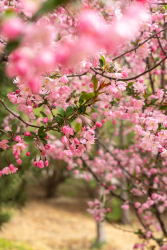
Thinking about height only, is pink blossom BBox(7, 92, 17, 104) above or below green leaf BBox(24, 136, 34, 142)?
above

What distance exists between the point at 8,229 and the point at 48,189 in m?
2.42

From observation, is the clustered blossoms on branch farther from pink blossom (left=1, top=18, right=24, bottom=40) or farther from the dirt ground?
the dirt ground

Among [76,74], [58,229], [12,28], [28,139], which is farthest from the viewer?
[58,229]

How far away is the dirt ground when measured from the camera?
178 inches

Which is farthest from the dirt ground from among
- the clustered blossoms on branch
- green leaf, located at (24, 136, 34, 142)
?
green leaf, located at (24, 136, 34, 142)

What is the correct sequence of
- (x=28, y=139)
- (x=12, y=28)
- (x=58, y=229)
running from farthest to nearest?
1. (x=58, y=229)
2. (x=28, y=139)
3. (x=12, y=28)

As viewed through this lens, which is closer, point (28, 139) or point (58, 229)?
point (28, 139)

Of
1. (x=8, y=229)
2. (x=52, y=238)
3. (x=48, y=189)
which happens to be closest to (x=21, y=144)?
(x=52, y=238)

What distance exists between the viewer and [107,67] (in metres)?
1.20

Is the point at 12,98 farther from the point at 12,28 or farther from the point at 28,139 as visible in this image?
the point at 12,28

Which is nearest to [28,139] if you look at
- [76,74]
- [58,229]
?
[76,74]

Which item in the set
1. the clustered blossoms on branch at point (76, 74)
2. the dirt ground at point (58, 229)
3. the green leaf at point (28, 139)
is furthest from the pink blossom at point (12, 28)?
the dirt ground at point (58, 229)

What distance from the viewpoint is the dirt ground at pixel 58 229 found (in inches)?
178

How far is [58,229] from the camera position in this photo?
206 inches
